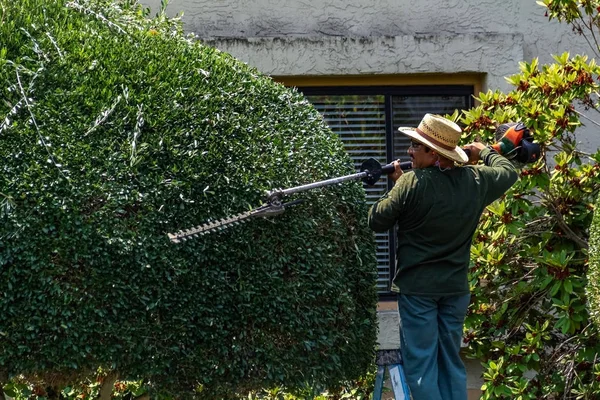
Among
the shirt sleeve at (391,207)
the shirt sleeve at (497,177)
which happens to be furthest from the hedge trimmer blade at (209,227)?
the shirt sleeve at (497,177)

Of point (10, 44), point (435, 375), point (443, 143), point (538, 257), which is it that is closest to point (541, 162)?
point (538, 257)

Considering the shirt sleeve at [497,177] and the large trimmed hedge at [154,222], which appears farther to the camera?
the shirt sleeve at [497,177]

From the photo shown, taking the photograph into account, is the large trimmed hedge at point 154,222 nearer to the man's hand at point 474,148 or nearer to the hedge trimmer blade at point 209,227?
the hedge trimmer blade at point 209,227

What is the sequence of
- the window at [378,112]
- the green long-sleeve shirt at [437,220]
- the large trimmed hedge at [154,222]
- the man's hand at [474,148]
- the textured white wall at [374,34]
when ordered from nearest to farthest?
1. the large trimmed hedge at [154,222]
2. the green long-sleeve shirt at [437,220]
3. the man's hand at [474,148]
4. the textured white wall at [374,34]
5. the window at [378,112]

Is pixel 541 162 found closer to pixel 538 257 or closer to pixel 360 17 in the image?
pixel 538 257

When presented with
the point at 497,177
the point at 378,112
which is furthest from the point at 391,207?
the point at 378,112

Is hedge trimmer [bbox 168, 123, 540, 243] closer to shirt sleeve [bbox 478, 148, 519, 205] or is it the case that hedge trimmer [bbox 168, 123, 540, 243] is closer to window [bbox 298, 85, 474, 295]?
shirt sleeve [bbox 478, 148, 519, 205]

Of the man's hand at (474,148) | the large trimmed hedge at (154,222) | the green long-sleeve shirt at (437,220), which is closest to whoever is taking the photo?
the large trimmed hedge at (154,222)

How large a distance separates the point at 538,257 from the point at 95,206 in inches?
112

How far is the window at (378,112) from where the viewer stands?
7730 millimetres

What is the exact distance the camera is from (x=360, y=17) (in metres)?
7.64

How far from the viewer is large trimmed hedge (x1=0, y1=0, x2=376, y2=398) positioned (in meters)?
4.32

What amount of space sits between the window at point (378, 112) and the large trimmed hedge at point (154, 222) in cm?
282

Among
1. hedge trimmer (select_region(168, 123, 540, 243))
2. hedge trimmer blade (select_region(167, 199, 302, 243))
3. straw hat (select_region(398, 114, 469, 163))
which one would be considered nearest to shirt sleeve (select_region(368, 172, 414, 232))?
hedge trimmer (select_region(168, 123, 540, 243))
